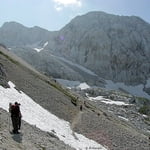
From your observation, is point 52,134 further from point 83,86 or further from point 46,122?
point 83,86

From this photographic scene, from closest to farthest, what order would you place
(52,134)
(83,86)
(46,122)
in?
(52,134), (46,122), (83,86)

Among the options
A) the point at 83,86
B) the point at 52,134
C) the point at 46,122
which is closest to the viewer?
the point at 52,134

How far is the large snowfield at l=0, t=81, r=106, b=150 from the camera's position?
2925cm

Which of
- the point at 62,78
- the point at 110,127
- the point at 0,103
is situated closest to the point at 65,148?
the point at 0,103

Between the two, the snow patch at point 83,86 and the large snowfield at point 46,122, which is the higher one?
the large snowfield at point 46,122

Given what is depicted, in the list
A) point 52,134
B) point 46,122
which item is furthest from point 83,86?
point 52,134

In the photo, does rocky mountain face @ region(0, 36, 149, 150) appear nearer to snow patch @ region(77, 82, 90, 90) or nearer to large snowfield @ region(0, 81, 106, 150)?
large snowfield @ region(0, 81, 106, 150)

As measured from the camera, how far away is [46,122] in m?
32.7

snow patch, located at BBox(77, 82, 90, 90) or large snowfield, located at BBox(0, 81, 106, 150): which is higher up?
large snowfield, located at BBox(0, 81, 106, 150)

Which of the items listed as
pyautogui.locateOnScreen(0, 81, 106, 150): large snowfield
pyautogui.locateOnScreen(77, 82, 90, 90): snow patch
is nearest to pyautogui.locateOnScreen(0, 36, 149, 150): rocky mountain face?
pyautogui.locateOnScreen(0, 81, 106, 150): large snowfield

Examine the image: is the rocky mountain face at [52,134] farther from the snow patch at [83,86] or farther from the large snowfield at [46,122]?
the snow patch at [83,86]

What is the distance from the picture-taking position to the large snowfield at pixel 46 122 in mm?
29250

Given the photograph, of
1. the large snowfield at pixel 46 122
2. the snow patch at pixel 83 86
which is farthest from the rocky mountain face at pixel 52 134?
the snow patch at pixel 83 86

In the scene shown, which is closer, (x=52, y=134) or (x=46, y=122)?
(x=52, y=134)
